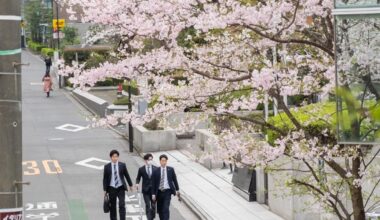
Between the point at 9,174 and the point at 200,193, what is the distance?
526 inches

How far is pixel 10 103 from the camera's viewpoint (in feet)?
21.1

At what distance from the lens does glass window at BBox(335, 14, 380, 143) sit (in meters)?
7.95

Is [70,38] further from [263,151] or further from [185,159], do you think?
[263,151]

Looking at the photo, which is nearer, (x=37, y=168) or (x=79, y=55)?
(x=37, y=168)

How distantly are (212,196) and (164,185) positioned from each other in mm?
4126

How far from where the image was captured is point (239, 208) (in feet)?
57.8

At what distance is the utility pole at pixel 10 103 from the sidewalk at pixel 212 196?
416 inches

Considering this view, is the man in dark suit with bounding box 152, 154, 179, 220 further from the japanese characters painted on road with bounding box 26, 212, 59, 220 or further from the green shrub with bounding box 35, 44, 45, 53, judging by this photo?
the green shrub with bounding box 35, 44, 45, 53

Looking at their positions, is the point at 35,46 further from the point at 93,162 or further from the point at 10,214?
the point at 10,214

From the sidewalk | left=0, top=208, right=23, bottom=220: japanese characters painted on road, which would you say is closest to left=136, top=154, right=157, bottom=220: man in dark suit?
the sidewalk

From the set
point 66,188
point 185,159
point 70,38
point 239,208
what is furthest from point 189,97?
point 70,38

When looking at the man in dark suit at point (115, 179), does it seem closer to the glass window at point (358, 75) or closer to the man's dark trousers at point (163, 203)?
the man's dark trousers at point (163, 203)

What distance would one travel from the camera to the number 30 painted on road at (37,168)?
22837mm

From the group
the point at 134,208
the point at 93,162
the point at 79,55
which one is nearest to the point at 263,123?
the point at 134,208
